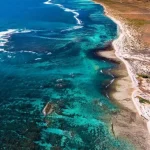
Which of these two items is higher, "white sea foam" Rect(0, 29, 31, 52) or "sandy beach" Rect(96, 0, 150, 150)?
"white sea foam" Rect(0, 29, 31, 52)

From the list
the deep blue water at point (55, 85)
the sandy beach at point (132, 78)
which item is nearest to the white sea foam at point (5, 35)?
the deep blue water at point (55, 85)

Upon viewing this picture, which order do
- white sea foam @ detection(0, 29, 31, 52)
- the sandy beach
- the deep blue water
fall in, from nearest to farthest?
the deep blue water
the sandy beach
white sea foam @ detection(0, 29, 31, 52)

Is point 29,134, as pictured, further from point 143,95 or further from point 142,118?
point 143,95

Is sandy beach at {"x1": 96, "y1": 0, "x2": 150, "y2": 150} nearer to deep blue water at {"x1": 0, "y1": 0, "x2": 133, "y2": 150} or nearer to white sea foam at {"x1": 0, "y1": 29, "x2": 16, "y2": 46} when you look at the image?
deep blue water at {"x1": 0, "y1": 0, "x2": 133, "y2": 150}

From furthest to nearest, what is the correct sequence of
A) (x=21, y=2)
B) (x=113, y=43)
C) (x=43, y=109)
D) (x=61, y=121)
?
(x=21, y=2)
(x=113, y=43)
(x=43, y=109)
(x=61, y=121)

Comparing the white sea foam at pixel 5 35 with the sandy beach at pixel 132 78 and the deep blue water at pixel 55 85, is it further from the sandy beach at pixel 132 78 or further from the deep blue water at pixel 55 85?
the sandy beach at pixel 132 78

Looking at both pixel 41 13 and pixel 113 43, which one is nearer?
pixel 113 43

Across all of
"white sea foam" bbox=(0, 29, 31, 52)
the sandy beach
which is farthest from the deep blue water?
the sandy beach

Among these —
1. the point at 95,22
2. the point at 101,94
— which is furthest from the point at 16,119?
the point at 95,22
